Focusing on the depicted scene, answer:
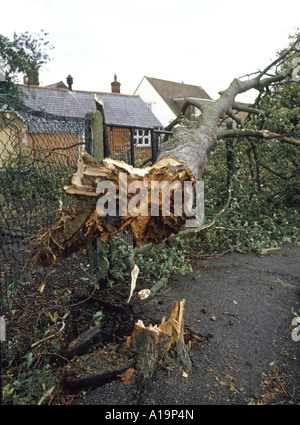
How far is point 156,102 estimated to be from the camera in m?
32.4

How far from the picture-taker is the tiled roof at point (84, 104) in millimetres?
20734

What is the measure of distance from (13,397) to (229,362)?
151 centimetres

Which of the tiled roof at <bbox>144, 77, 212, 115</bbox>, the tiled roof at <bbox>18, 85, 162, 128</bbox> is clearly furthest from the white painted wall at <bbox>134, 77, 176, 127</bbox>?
the tiled roof at <bbox>18, 85, 162, 128</bbox>

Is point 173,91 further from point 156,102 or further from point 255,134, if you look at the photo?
point 255,134

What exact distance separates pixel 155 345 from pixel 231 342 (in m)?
0.79

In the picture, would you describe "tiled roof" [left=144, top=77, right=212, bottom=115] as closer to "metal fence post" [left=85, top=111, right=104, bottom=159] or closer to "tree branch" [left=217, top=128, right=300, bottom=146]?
"tree branch" [left=217, top=128, right=300, bottom=146]

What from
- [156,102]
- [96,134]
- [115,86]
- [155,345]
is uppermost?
[115,86]

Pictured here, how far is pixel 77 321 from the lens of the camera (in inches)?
Result: 113

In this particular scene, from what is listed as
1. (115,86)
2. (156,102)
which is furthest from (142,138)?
(156,102)

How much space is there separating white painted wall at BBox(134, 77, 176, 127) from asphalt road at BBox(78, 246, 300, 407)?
28.8 m

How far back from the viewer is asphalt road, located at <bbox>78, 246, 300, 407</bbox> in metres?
2.15

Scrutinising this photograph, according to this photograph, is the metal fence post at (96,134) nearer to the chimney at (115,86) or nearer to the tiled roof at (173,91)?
the chimney at (115,86)

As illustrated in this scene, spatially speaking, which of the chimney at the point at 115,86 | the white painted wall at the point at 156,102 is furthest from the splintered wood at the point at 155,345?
the white painted wall at the point at 156,102

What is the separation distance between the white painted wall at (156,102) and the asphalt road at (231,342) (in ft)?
94.4
